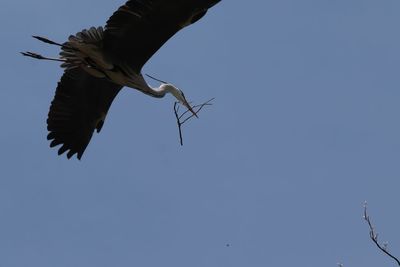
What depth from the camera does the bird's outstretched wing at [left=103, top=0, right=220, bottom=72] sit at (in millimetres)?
11594

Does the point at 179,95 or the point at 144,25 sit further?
the point at 179,95

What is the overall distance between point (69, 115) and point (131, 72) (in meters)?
1.78

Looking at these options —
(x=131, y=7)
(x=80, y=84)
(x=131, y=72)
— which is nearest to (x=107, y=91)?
(x=80, y=84)

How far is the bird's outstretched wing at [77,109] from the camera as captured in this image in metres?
13.6

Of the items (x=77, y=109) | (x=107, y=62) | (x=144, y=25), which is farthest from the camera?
(x=77, y=109)

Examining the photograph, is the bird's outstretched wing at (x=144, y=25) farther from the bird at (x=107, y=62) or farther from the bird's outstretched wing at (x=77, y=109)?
the bird's outstretched wing at (x=77, y=109)

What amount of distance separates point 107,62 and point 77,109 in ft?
5.79

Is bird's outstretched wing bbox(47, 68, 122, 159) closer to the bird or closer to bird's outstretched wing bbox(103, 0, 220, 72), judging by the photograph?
the bird

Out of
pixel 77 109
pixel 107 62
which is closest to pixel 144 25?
pixel 107 62

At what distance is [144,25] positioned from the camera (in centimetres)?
1192

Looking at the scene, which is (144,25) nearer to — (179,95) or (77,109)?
(179,95)

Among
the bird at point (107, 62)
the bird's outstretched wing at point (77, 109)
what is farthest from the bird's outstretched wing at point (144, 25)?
the bird's outstretched wing at point (77, 109)

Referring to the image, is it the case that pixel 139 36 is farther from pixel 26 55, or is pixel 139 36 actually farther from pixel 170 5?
pixel 26 55

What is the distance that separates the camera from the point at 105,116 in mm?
14117
